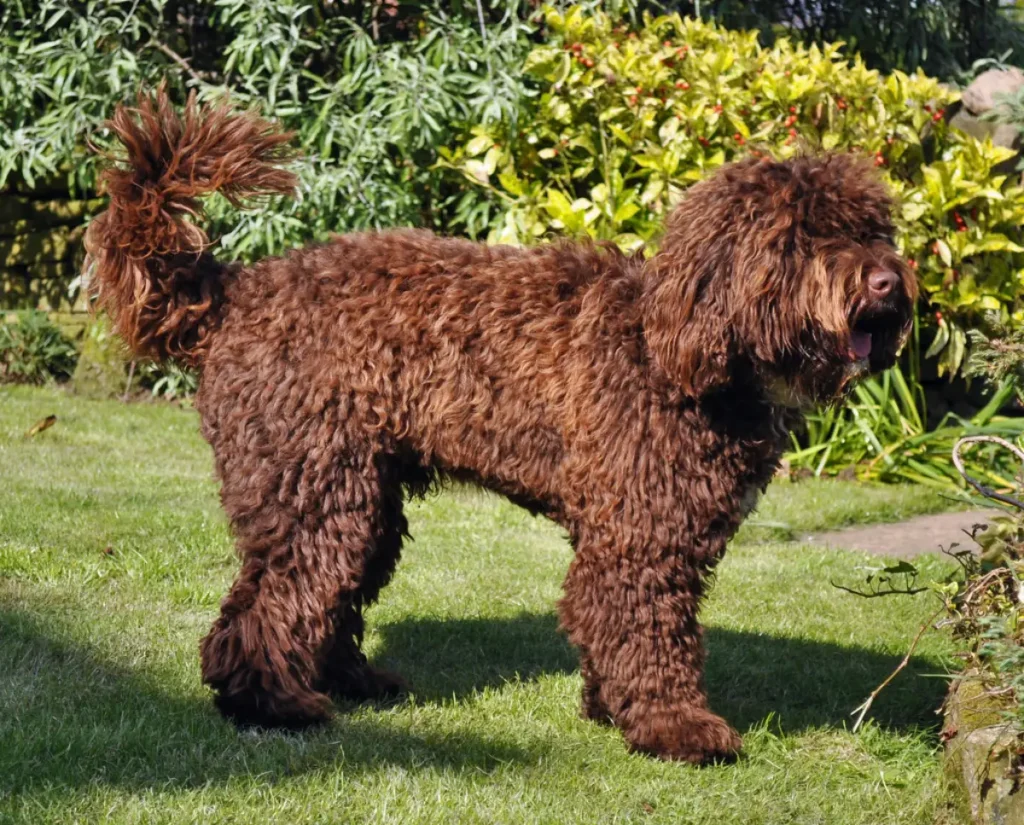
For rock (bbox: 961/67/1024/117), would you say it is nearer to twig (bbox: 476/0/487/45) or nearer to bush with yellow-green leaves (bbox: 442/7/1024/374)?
bush with yellow-green leaves (bbox: 442/7/1024/374)

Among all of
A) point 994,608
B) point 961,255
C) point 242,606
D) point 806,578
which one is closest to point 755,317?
point 994,608

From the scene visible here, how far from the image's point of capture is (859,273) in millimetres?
3748

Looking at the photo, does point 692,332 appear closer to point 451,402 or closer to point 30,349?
point 451,402

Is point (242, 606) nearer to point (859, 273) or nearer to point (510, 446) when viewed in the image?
point (510, 446)

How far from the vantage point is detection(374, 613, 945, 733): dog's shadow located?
4.84 meters

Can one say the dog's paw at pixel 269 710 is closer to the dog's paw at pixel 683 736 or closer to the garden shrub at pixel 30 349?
the dog's paw at pixel 683 736

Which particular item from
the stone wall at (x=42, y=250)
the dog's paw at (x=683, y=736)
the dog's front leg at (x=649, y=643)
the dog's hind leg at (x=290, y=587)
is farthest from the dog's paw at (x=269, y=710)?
the stone wall at (x=42, y=250)

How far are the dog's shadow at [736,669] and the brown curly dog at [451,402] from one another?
2.32 feet

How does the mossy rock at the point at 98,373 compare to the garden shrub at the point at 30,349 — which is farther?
the garden shrub at the point at 30,349

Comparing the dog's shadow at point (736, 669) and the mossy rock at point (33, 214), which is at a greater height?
the mossy rock at point (33, 214)

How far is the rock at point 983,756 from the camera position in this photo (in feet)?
11.3

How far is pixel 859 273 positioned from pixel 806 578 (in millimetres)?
3113

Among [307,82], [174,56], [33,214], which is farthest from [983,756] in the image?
[33,214]

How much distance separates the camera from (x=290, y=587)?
4.21 metres
